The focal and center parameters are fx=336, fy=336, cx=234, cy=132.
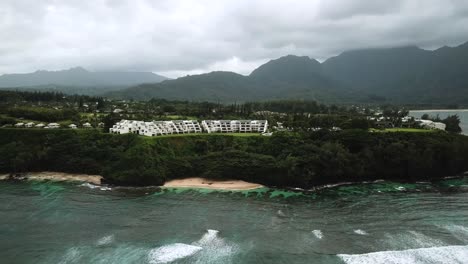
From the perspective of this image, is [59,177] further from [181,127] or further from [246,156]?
[246,156]

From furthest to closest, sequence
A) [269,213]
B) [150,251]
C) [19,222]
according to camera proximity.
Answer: [269,213]
[19,222]
[150,251]

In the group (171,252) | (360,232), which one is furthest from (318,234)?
(171,252)

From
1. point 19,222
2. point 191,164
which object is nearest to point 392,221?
point 191,164

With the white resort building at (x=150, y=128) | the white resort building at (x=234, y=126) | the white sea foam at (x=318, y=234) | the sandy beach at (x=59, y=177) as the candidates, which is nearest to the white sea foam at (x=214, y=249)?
the white sea foam at (x=318, y=234)

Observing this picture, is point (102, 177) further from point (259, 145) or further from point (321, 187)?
point (321, 187)

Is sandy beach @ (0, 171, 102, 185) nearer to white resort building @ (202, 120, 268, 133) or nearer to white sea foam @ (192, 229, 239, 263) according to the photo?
white resort building @ (202, 120, 268, 133)

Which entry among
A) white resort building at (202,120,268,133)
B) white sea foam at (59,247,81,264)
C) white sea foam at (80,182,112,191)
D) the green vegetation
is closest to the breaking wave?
white sea foam at (59,247,81,264)
